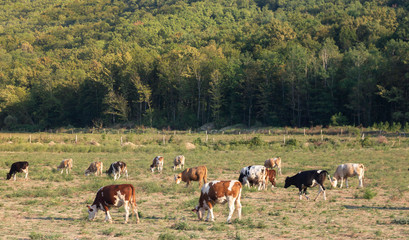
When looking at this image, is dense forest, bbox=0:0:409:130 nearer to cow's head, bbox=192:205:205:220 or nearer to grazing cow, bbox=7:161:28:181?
grazing cow, bbox=7:161:28:181

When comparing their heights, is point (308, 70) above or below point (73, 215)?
above

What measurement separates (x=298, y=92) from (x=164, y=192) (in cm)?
6175

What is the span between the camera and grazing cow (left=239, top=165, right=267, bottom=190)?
72.5 ft

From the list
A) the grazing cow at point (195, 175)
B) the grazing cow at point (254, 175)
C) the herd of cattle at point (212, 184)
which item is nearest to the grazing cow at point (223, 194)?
the herd of cattle at point (212, 184)

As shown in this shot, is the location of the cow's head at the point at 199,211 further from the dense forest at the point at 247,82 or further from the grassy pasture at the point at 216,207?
the dense forest at the point at 247,82

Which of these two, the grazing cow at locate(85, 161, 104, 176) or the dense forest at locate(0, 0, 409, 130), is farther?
A: the dense forest at locate(0, 0, 409, 130)

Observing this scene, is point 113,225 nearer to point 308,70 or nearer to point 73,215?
point 73,215

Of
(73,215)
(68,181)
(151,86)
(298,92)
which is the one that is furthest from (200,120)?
(73,215)

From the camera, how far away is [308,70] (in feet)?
269

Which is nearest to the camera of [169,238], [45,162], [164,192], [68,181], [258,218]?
[169,238]

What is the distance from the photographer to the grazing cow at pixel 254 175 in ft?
72.5

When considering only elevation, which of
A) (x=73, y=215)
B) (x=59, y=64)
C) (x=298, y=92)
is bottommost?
(x=73, y=215)

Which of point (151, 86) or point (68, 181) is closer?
point (68, 181)

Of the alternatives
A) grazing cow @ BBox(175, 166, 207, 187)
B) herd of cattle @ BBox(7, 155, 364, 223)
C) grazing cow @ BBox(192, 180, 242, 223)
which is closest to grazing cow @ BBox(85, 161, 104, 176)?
herd of cattle @ BBox(7, 155, 364, 223)
